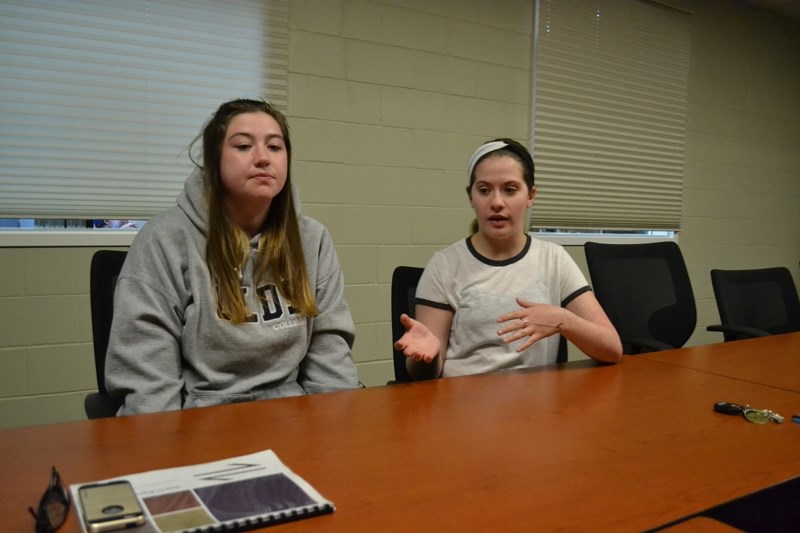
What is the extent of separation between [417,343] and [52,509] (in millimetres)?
863

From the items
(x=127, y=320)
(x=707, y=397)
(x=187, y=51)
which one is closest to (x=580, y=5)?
(x=187, y=51)

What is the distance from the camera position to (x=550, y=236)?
155 inches

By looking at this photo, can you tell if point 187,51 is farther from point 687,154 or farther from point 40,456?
point 687,154

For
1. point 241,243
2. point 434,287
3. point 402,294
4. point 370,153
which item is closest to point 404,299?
point 402,294

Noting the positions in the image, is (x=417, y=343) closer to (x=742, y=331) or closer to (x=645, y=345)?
(x=645, y=345)

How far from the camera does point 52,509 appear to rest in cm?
78

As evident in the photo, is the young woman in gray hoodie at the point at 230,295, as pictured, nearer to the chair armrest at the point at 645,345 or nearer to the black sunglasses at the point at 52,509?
the black sunglasses at the point at 52,509

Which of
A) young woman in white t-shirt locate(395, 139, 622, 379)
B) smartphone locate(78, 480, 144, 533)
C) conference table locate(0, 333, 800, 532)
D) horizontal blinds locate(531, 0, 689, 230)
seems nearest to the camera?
smartphone locate(78, 480, 144, 533)

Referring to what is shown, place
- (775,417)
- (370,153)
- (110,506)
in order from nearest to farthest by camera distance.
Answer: (110,506) → (775,417) → (370,153)

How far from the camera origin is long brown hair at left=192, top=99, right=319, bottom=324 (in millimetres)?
1521

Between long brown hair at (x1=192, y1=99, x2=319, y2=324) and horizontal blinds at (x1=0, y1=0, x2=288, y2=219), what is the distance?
122cm

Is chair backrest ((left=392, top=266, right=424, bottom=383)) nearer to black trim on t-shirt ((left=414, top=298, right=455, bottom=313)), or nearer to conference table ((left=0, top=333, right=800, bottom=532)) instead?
black trim on t-shirt ((left=414, top=298, right=455, bottom=313))

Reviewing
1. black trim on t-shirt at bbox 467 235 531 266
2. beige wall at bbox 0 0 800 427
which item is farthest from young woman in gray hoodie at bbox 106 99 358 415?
beige wall at bbox 0 0 800 427

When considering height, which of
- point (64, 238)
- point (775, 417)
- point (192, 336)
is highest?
point (64, 238)
